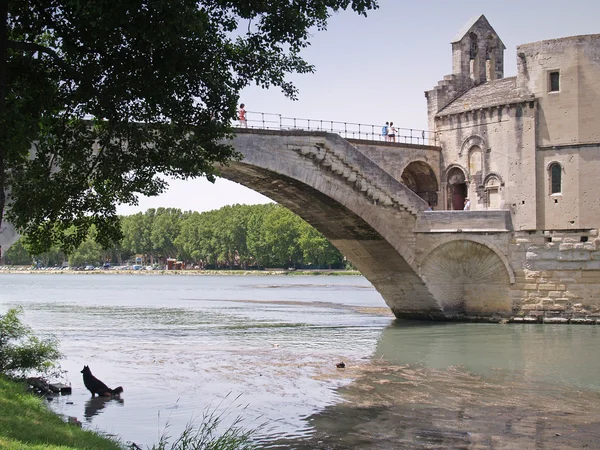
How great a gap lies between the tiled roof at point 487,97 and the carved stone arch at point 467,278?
6.61 meters

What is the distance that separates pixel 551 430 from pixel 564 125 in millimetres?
21895

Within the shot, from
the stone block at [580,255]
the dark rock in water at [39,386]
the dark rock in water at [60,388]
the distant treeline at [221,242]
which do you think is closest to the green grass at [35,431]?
the dark rock in water at [39,386]

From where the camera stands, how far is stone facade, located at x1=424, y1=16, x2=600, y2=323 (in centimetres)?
3136

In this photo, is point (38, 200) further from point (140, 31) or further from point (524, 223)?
point (524, 223)

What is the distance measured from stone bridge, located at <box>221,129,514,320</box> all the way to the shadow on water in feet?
14.8

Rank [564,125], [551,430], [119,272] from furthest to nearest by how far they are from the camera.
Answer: [119,272] < [564,125] < [551,430]

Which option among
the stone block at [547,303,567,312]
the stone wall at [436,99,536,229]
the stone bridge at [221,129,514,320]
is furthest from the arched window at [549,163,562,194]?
the stone block at [547,303,567,312]

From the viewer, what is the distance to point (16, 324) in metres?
16.3

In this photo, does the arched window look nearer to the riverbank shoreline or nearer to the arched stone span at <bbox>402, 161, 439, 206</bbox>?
the arched stone span at <bbox>402, 161, 439, 206</bbox>

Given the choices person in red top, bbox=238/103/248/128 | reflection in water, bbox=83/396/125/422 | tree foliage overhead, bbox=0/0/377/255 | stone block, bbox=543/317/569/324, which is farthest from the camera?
stone block, bbox=543/317/569/324

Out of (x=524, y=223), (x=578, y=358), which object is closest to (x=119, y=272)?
(x=524, y=223)

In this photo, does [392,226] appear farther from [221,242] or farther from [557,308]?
[221,242]

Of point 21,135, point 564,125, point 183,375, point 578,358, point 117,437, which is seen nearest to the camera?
point 21,135

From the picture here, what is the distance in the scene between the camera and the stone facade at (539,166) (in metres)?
31.4
